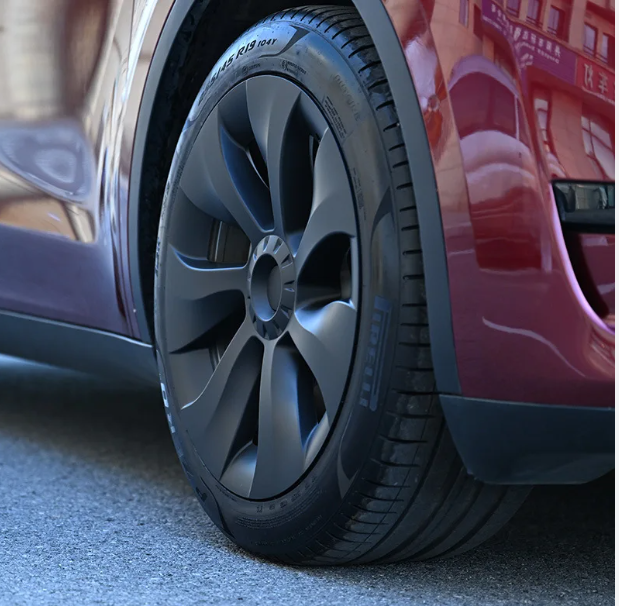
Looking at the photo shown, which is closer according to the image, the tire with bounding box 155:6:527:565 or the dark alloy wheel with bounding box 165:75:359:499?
the tire with bounding box 155:6:527:565

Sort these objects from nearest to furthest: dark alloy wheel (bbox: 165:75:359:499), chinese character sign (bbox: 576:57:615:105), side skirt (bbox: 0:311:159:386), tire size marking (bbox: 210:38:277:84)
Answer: chinese character sign (bbox: 576:57:615:105) → dark alloy wheel (bbox: 165:75:359:499) → tire size marking (bbox: 210:38:277:84) → side skirt (bbox: 0:311:159:386)

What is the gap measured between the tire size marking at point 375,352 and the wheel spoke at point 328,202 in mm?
117

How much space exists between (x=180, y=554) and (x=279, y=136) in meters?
0.67

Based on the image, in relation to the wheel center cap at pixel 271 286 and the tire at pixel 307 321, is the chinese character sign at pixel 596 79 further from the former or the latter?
the wheel center cap at pixel 271 286

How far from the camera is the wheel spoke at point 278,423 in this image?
1.57m

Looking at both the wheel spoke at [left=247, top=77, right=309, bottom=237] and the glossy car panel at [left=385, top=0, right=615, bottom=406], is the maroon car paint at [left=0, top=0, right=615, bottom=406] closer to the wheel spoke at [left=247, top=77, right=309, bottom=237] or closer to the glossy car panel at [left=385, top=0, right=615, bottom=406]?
the glossy car panel at [left=385, top=0, right=615, bottom=406]

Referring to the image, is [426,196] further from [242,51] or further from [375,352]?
[242,51]

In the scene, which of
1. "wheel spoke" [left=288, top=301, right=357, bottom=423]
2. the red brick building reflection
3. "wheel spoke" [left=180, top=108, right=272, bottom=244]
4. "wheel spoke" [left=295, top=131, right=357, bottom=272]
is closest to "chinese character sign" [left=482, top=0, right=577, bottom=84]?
the red brick building reflection

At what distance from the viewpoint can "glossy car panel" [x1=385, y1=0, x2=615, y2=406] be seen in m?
1.26

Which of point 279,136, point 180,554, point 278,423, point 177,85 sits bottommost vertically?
point 180,554

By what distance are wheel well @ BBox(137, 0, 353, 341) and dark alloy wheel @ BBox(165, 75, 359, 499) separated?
162 mm

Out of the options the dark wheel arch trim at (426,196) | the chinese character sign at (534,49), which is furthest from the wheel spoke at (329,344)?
the chinese character sign at (534,49)

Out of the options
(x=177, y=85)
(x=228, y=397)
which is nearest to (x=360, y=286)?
(x=228, y=397)

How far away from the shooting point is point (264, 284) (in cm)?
168
